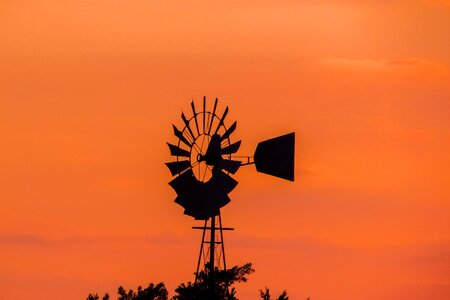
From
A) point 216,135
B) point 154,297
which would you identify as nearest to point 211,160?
point 216,135

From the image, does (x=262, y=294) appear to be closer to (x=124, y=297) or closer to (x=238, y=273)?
(x=238, y=273)

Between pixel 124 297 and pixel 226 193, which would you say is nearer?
pixel 226 193

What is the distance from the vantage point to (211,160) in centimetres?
12706

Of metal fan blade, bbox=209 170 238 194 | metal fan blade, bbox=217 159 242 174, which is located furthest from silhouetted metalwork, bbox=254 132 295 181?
metal fan blade, bbox=209 170 238 194

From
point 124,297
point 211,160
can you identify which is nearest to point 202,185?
point 211,160

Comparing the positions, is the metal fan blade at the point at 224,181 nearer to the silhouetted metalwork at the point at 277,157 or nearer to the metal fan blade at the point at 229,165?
the metal fan blade at the point at 229,165

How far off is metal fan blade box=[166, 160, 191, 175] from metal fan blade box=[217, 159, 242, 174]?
4.96ft

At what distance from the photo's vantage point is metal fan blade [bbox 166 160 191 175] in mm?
127688

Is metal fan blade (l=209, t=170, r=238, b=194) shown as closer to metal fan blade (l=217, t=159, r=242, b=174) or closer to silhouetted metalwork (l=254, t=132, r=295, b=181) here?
metal fan blade (l=217, t=159, r=242, b=174)

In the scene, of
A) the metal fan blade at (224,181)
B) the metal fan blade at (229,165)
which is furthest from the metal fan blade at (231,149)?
the metal fan blade at (224,181)

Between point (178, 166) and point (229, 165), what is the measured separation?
227cm

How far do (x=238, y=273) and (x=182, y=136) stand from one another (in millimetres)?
5637

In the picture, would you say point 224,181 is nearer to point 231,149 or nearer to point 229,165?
point 229,165

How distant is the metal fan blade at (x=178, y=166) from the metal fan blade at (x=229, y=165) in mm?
1512
